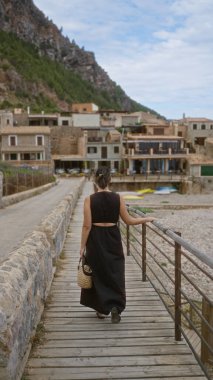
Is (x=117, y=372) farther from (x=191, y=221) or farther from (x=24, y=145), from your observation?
(x=24, y=145)

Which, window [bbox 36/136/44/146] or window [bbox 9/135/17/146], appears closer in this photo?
window [bbox 9/135/17/146]

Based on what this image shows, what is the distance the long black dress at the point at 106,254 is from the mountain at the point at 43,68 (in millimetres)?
89133

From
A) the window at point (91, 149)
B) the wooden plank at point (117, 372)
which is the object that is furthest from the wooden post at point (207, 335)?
the window at point (91, 149)

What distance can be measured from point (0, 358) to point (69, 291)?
329 centimetres

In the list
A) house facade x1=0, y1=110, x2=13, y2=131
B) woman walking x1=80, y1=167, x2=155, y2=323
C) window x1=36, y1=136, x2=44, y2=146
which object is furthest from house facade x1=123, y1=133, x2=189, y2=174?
woman walking x1=80, y1=167, x2=155, y2=323

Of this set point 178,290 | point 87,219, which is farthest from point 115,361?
point 87,219

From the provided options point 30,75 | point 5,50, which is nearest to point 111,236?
point 30,75

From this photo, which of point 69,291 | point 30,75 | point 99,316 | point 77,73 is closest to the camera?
point 99,316

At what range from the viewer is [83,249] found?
482cm

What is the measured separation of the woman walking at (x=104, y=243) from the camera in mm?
4645

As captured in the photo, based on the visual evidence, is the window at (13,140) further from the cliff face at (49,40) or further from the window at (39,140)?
the cliff face at (49,40)

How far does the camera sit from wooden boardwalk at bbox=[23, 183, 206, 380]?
12.1 ft

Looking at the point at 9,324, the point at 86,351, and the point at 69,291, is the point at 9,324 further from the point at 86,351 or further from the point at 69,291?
the point at 69,291

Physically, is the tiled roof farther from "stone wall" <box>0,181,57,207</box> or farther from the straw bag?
the straw bag
